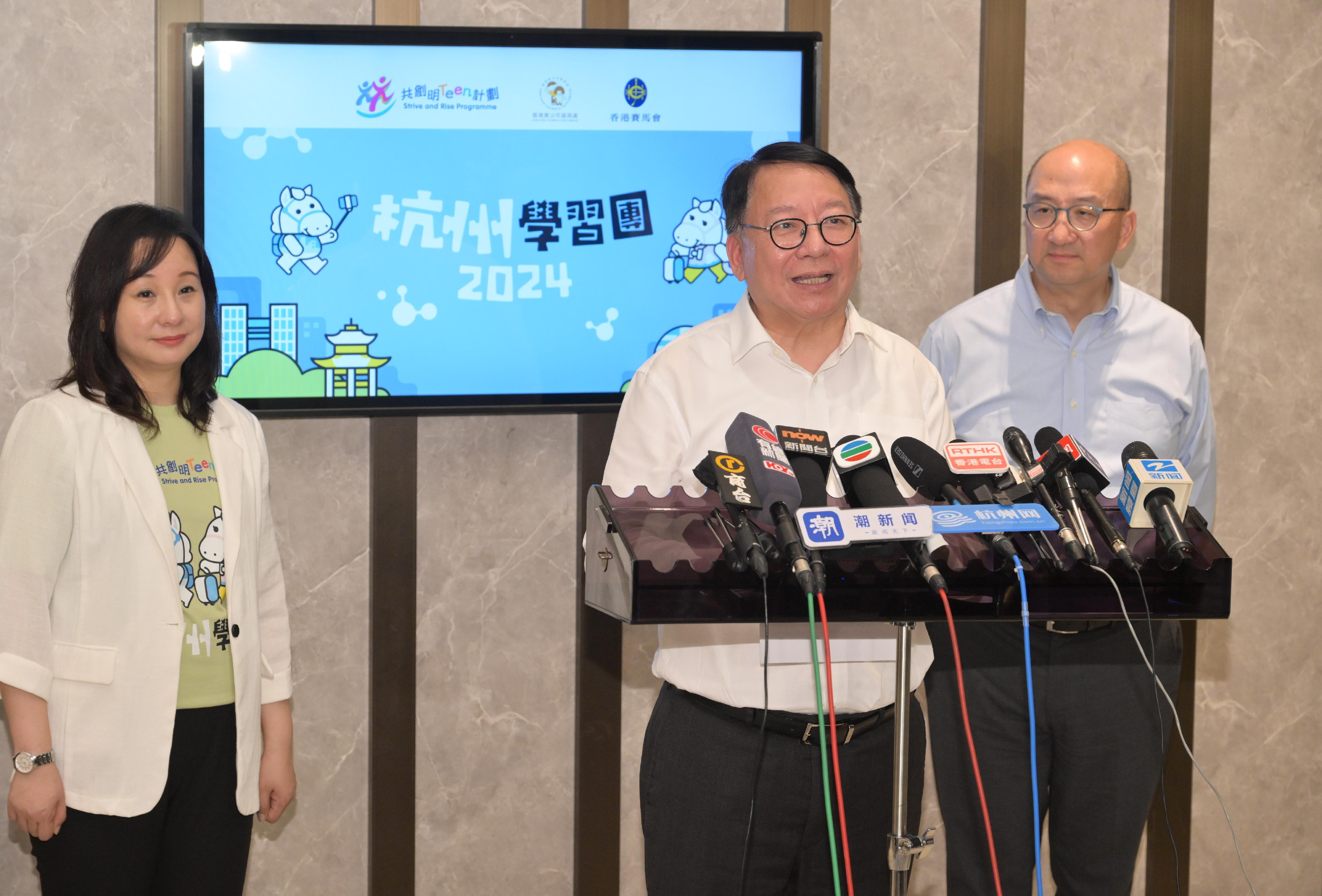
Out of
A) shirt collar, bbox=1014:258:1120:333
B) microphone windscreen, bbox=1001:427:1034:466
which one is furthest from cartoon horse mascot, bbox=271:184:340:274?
microphone windscreen, bbox=1001:427:1034:466

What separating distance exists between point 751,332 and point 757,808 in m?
0.74

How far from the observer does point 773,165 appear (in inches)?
69.5

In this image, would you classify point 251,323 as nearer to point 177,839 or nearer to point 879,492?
point 177,839

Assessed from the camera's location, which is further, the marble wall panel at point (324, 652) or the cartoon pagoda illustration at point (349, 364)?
the marble wall panel at point (324, 652)

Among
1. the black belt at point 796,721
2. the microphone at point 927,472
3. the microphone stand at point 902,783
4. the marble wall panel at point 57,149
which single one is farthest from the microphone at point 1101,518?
the marble wall panel at point 57,149

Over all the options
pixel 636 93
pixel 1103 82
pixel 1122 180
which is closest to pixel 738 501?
pixel 1122 180

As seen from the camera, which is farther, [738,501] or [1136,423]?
[1136,423]

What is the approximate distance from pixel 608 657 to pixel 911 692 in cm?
149

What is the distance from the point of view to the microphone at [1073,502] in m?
1.23

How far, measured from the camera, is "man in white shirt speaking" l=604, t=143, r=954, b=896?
1.64 m

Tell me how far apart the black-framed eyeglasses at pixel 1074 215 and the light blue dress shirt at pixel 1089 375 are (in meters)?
0.13

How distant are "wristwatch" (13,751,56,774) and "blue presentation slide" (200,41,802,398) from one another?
0.96 metres

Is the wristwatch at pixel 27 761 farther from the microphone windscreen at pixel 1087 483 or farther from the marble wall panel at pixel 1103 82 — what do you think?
the marble wall panel at pixel 1103 82

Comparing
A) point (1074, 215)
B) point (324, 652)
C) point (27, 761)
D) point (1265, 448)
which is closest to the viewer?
point (27, 761)
